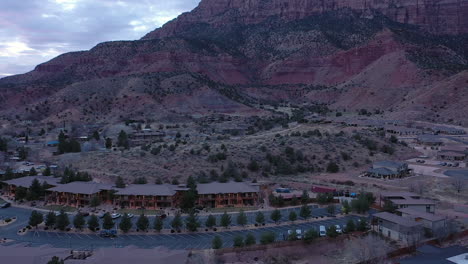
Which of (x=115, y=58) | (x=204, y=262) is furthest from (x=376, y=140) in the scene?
(x=115, y=58)

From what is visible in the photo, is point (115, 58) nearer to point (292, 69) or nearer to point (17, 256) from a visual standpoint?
point (292, 69)

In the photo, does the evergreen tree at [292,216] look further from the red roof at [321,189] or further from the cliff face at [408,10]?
the cliff face at [408,10]

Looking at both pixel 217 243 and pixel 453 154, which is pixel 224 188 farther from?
pixel 453 154

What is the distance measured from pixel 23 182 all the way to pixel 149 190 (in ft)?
50.5

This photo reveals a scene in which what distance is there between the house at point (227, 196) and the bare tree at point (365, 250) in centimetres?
1312

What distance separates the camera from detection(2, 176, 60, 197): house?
50.2 meters

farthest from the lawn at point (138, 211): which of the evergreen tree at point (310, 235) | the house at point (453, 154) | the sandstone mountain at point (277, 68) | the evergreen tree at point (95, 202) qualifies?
the sandstone mountain at point (277, 68)

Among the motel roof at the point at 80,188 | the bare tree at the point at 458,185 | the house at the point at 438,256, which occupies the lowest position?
the house at the point at 438,256

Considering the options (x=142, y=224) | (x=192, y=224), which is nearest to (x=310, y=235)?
(x=192, y=224)

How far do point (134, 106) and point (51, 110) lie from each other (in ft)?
70.2

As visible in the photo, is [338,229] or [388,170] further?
[388,170]

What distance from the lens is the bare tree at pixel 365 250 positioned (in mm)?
31231

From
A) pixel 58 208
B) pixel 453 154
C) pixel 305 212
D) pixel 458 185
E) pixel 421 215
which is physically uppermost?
pixel 58 208

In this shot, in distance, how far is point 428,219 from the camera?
1439 inches
